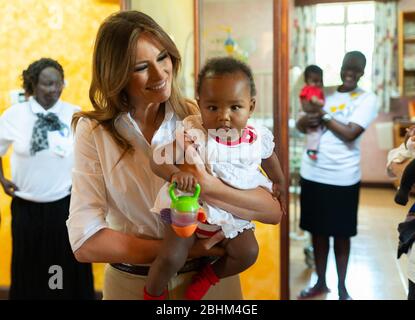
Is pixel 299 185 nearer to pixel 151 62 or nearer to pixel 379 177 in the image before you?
pixel 379 177

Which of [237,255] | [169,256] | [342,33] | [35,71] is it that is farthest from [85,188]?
[342,33]

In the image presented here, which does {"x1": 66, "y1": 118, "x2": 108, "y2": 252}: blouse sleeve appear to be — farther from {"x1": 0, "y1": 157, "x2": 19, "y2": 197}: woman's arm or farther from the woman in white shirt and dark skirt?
{"x1": 0, "y1": 157, "x2": 19, "y2": 197}: woman's arm

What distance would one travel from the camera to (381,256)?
44.6 inches

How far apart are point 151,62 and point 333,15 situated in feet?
1.72

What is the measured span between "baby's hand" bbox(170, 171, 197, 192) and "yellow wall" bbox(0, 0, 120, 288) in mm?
710

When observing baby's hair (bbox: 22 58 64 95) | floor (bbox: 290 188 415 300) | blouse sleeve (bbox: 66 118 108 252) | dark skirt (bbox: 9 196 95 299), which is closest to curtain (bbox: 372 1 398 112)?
floor (bbox: 290 188 415 300)

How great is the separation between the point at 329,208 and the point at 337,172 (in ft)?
0.37

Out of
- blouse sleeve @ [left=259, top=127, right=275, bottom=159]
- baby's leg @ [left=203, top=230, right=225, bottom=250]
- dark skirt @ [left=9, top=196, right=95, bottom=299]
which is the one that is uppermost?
blouse sleeve @ [left=259, top=127, right=275, bottom=159]

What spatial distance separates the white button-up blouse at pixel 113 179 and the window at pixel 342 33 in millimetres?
459

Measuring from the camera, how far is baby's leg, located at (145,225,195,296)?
83 cm

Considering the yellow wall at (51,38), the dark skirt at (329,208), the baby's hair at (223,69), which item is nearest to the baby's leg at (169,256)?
the baby's hair at (223,69)

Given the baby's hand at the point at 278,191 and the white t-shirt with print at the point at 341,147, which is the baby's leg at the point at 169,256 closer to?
the baby's hand at the point at 278,191

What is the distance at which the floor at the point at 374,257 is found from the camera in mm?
1038
